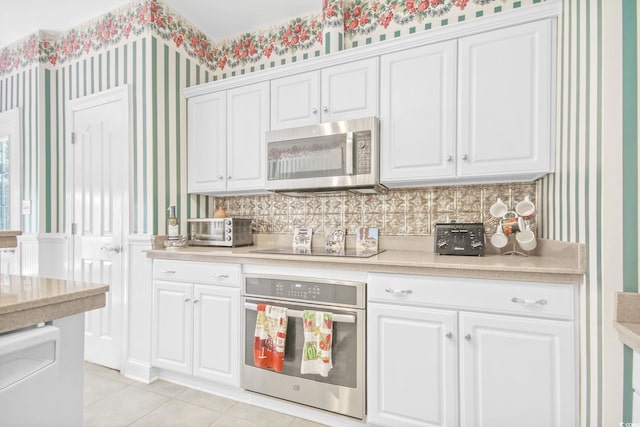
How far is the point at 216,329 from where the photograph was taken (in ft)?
6.61

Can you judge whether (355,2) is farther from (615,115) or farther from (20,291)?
(20,291)

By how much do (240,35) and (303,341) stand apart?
2.69 meters

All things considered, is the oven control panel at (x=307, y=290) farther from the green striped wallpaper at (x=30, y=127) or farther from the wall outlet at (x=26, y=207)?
the wall outlet at (x=26, y=207)

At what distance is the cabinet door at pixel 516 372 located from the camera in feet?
4.31

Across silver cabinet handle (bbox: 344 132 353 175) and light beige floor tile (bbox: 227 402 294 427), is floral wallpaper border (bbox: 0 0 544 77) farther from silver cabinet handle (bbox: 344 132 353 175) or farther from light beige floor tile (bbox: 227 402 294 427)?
light beige floor tile (bbox: 227 402 294 427)

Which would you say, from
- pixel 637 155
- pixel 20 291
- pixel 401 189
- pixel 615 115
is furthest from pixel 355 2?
pixel 20 291

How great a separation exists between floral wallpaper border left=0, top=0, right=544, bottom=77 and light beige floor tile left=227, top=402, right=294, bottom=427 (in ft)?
8.67

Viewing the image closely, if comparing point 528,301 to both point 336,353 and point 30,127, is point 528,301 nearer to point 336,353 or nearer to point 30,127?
point 336,353

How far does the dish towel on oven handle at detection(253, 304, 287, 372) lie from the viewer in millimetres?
1766

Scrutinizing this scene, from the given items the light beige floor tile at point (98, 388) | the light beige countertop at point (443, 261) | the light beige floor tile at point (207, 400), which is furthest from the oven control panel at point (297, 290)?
the light beige floor tile at point (98, 388)

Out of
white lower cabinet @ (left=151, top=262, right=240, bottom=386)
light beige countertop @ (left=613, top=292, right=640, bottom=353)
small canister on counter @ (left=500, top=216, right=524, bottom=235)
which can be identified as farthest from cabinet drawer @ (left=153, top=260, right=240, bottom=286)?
light beige countertop @ (left=613, top=292, right=640, bottom=353)

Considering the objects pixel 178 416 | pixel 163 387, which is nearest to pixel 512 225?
pixel 178 416

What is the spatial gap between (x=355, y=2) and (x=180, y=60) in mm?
1507

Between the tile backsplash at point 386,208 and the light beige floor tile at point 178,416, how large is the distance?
4.44ft
